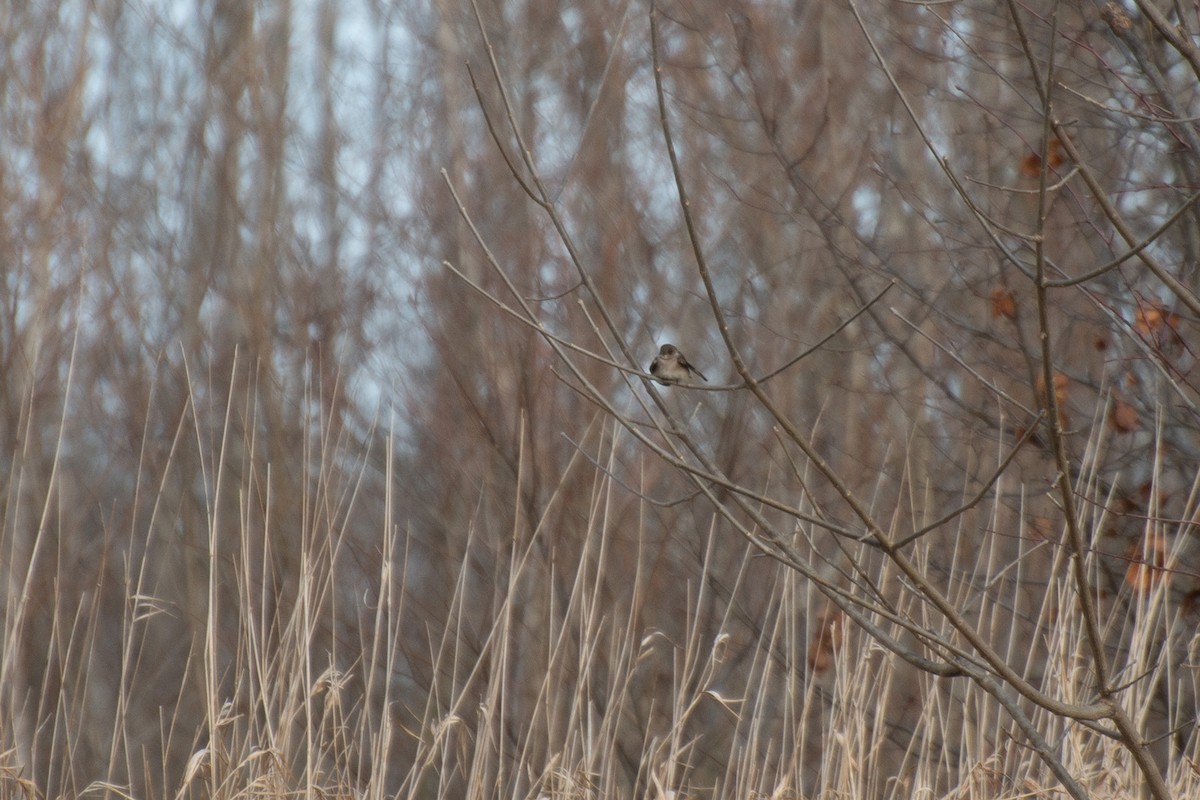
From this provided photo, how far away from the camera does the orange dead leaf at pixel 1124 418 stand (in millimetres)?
3223

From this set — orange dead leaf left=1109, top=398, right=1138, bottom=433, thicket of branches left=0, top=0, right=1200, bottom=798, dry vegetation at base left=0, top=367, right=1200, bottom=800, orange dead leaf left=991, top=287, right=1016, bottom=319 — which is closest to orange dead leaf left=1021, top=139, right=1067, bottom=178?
thicket of branches left=0, top=0, right=1200, bottom=798

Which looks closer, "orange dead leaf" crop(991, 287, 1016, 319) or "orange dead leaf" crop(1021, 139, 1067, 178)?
"orange dead leaf" crop(1021, 139, 1067, 178)

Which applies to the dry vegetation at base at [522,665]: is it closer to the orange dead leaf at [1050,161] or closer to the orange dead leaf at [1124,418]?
the orange dead leaf at [1124,418]

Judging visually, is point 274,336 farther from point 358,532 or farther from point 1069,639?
point 1069,639

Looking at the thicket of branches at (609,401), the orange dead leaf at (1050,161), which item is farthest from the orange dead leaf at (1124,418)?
the orange dead leaf at (1050,161)

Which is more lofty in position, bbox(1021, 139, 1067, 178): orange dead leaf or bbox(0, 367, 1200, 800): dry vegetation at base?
bbox(1021, 139, 1067, 178): orange dead leaf

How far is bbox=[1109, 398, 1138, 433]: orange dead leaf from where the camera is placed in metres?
3.22

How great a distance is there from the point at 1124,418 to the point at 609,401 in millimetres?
1389

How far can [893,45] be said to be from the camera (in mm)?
4207

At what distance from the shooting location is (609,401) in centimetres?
366

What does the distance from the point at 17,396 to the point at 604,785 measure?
3751mm

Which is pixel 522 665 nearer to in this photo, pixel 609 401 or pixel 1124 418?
pixel 609 401

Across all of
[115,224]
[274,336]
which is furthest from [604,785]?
[115,224]

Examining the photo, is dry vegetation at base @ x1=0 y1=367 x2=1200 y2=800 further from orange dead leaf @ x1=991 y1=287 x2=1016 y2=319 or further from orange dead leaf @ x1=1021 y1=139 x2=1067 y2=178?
orange dead leaf @ x1=1021 y1=139 x2=1067 y2=178
